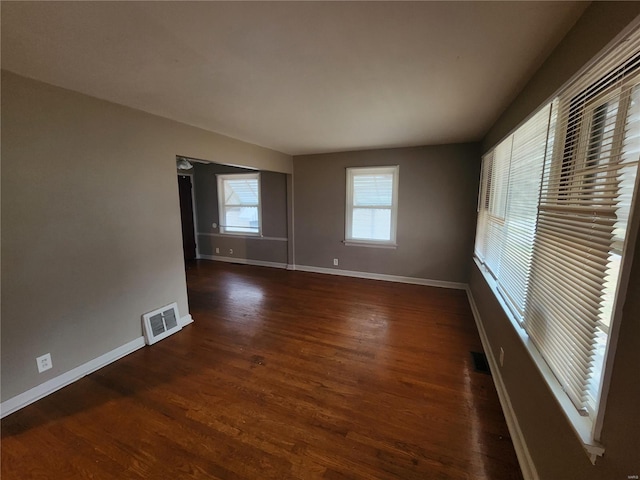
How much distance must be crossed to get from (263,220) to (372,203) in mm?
2392

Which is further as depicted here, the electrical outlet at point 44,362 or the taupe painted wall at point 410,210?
the taupe painted wall at point 410,210

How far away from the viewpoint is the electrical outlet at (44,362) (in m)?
1.97

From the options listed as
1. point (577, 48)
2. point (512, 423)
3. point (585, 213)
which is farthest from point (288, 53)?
point (512, 423)

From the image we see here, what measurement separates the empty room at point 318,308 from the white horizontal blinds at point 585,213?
0.04ft

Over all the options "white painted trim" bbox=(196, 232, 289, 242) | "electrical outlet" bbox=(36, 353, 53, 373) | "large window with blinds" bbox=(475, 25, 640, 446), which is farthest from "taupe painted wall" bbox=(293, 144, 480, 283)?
"electrical outlet" bbox=(36, 353, 53, 373)

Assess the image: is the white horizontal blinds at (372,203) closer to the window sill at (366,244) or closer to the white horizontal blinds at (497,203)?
the window sill at (366,244)

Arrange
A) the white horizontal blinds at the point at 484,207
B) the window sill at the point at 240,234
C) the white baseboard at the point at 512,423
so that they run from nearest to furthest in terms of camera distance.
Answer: the white baseboard at the point at 512,423, the white horizontal blinds at the point at 484,207, the window sill at the point at 240,234

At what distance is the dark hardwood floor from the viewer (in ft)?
4.78

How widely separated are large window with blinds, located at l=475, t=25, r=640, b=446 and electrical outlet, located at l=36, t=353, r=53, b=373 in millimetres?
3246

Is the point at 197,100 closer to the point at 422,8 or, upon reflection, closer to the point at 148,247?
the point at 148,247

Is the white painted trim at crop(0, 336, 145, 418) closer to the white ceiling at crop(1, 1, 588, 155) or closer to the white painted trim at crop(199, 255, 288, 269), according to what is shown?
the white ceiling at crop(1, 1, 588, 155)

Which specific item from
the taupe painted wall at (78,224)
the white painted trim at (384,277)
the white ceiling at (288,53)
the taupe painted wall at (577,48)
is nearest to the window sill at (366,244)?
the white painted trim at (384,277)

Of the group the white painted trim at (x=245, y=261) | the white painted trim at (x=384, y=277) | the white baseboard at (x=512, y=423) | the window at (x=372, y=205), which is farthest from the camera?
the white painted trim at (x=245, y=261)

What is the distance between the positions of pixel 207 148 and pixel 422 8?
2.74 meters
